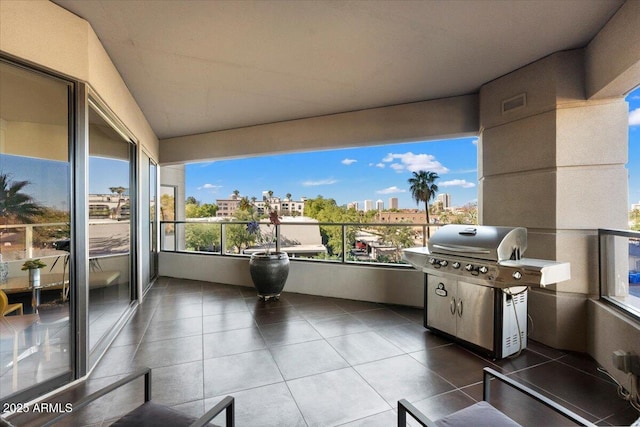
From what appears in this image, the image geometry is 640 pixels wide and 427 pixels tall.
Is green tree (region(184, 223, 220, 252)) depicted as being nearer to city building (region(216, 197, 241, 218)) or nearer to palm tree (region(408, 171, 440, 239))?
city building (region(216, 197, 241, 218))

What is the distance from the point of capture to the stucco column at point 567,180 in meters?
2.74

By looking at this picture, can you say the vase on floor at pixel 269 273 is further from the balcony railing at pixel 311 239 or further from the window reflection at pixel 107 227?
the window reflection at pixel 107 227

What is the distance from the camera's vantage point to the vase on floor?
14.5ft

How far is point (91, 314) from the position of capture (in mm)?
2623

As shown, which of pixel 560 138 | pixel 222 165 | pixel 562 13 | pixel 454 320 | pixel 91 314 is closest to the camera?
pixel 562 13

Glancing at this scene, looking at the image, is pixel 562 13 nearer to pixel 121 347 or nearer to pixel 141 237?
pixel 121 347

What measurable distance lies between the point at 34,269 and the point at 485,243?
12.1 feet

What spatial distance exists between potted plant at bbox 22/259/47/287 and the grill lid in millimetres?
3498

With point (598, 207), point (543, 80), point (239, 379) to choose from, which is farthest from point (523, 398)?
point (543, 80)

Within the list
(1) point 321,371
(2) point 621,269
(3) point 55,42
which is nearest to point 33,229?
(3) point 55,42

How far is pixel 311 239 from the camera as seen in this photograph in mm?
5129

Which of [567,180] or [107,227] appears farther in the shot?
[107,227]

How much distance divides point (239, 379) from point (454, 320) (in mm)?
2144

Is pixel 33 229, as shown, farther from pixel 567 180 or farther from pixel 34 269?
pixel 567 180
